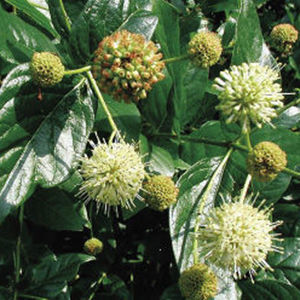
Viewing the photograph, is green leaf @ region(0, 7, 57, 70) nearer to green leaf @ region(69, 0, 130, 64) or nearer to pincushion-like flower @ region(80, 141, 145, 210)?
green leaf @ region(69, 0, 130, 64)

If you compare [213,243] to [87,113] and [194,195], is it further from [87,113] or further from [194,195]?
[87,113]

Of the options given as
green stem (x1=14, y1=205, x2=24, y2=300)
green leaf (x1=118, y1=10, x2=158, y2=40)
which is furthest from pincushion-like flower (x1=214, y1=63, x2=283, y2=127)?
green stem (x1=14, y1=205, x2=24, y2=300)

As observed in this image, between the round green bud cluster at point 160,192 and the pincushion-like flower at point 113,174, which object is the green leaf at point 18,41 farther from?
the round green bud cluster at point 160,192

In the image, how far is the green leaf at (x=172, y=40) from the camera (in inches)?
85.4

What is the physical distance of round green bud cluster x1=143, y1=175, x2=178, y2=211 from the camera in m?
1.96

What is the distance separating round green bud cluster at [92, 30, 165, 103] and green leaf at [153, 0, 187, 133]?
0.93 ft

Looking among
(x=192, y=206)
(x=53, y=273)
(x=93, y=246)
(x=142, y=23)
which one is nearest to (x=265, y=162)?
(x=192, y=206)

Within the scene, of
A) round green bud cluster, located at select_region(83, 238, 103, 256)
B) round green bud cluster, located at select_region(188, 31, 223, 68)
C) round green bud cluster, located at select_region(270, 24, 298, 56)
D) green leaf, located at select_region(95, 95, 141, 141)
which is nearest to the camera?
round green bud cluster, located at select_region(188, 31, 223, 68)

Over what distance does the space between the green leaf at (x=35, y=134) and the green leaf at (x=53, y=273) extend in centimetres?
46

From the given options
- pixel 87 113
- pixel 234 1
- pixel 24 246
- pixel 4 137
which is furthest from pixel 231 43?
pixel 24 246

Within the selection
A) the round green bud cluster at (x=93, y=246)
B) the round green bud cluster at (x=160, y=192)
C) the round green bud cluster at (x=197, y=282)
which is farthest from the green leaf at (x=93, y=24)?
the round green bud cluster at (x=197, y=282)

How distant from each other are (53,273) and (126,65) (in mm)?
1028

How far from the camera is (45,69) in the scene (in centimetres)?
174

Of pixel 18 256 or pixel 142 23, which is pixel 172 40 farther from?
pixel 18 256
